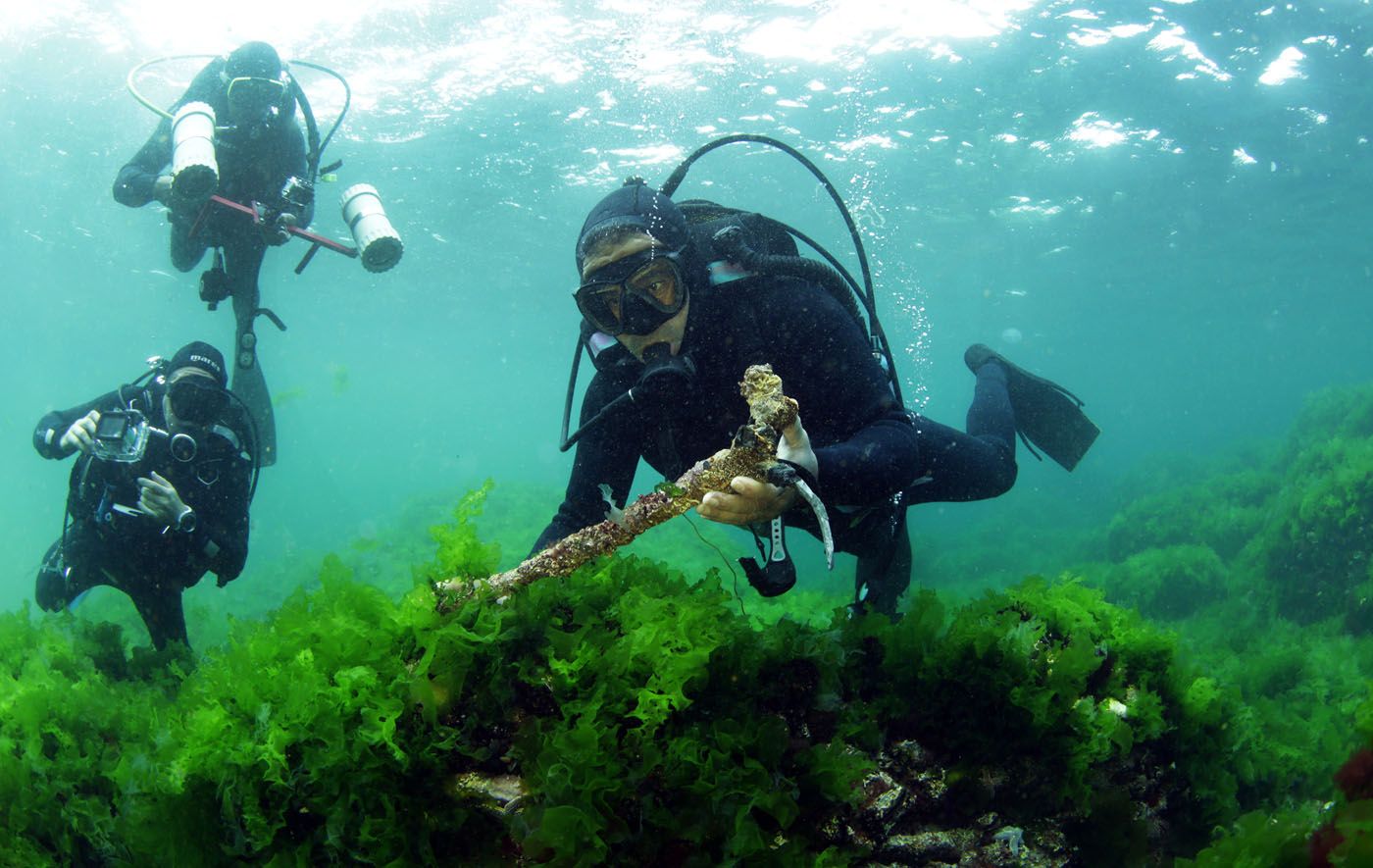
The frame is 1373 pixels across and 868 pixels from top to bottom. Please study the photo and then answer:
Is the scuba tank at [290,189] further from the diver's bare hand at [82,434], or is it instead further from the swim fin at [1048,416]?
the swim fin at [1048,416]

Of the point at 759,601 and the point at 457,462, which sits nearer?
the point at 759,601

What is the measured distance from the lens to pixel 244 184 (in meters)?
7.16

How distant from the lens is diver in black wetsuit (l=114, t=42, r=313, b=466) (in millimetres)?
6738

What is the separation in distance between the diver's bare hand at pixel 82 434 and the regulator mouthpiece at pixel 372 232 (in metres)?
2.39

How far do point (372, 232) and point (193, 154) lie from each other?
1437 mm

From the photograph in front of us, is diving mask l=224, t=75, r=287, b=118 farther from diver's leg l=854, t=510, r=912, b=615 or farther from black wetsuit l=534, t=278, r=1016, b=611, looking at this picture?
diver's leg l=854, t=510, r=912, b=615

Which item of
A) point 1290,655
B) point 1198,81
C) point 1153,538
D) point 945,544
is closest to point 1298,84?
point 1198,81

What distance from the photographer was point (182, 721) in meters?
2.18

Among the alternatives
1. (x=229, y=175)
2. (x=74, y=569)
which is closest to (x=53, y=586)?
(x=74, y=569)

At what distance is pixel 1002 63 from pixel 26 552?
203 ft

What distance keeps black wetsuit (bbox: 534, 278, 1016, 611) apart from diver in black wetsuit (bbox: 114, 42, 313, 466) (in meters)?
4.92

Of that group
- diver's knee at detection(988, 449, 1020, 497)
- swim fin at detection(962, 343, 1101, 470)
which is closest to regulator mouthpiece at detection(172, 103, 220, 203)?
diver's knee at detection(988, 449, 1020, 497)

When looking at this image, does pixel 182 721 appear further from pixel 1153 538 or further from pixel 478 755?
pixel 1153 538

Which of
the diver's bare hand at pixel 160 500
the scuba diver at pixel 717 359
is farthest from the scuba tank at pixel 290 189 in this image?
the scuba diver at pixel 717 359
